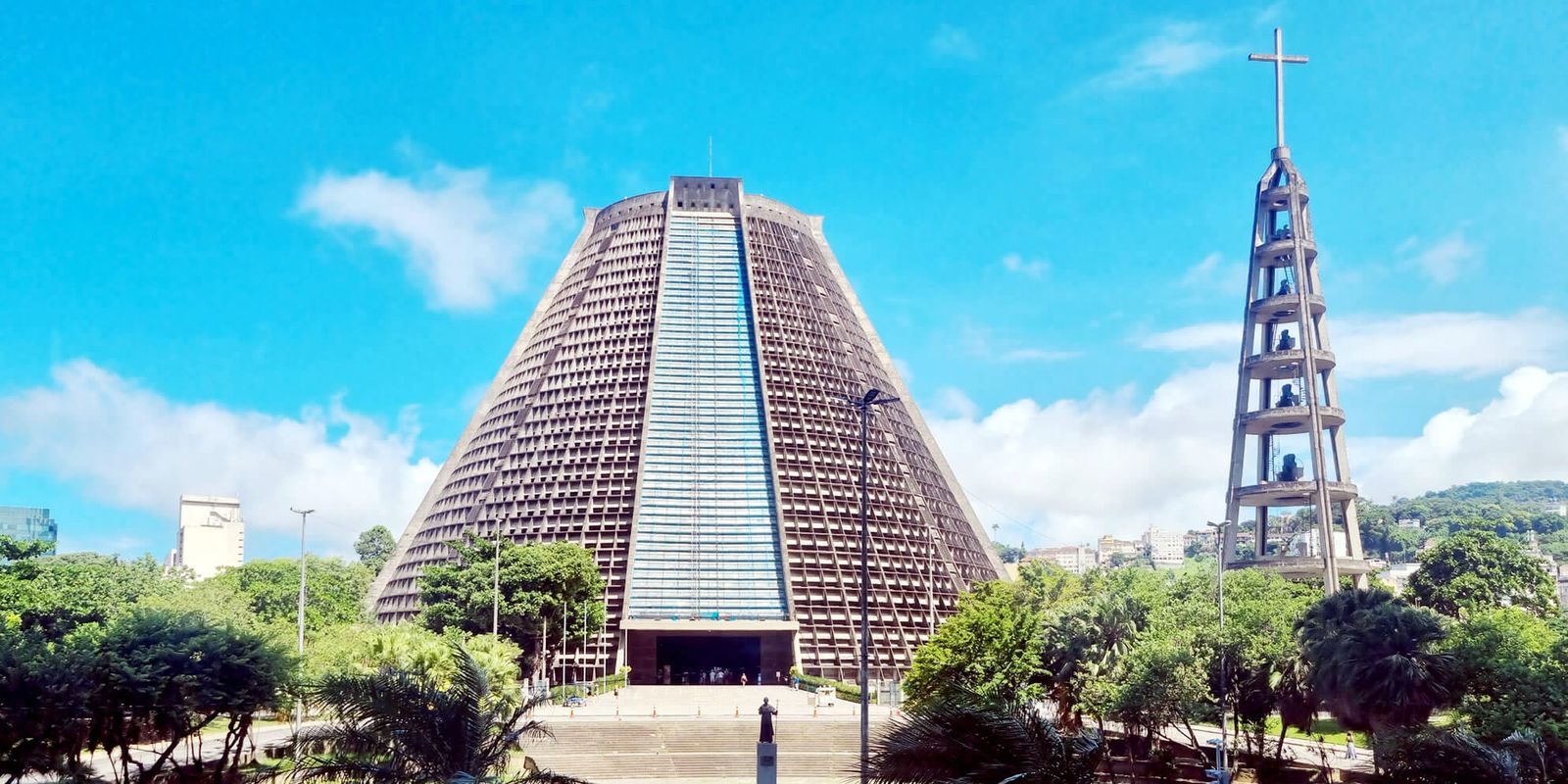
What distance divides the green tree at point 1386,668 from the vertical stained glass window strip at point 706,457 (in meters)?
45.8

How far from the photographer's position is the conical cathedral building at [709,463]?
80.6m

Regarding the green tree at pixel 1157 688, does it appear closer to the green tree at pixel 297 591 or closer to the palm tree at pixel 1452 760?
the palm tree at pixel 1452 760

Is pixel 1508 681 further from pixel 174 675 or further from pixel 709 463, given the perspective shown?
pixel 709 463

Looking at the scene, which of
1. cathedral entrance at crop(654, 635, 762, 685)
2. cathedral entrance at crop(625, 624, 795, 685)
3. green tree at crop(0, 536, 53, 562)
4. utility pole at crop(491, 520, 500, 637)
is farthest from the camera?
cathedral entrance at crop(654, 635, 762, 685)

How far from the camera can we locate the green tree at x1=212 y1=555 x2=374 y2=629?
3371 inches

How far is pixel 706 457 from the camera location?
87812 millimetres

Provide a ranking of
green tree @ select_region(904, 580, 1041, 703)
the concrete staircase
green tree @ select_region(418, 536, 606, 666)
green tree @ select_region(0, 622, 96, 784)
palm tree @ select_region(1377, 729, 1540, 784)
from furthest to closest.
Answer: green tree @ select_region(418, 536, 606, 666), the concrete staircase, green tree @ select_region(904, 580, 1041, 703), green tree @ select_region(0, 622, 96, 784), palm tree @ select_region(1377, 729, 1540, 784)

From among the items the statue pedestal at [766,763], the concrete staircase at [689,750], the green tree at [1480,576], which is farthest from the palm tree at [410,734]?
the green tree at [1480,576]

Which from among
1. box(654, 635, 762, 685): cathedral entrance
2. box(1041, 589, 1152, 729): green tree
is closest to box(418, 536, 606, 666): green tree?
box(654, 635, 762, 685): cathedral entrance

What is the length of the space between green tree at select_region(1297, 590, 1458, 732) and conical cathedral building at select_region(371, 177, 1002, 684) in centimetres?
4132

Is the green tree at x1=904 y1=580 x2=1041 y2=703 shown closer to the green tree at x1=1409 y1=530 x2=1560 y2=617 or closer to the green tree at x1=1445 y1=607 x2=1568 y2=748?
the green tree at x1=1445 y1=607 x2=1568 y2=748

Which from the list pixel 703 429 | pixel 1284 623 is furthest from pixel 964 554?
pixel 1284 623

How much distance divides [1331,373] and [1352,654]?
5679 centimetres

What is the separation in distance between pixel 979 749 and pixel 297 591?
91200mm
